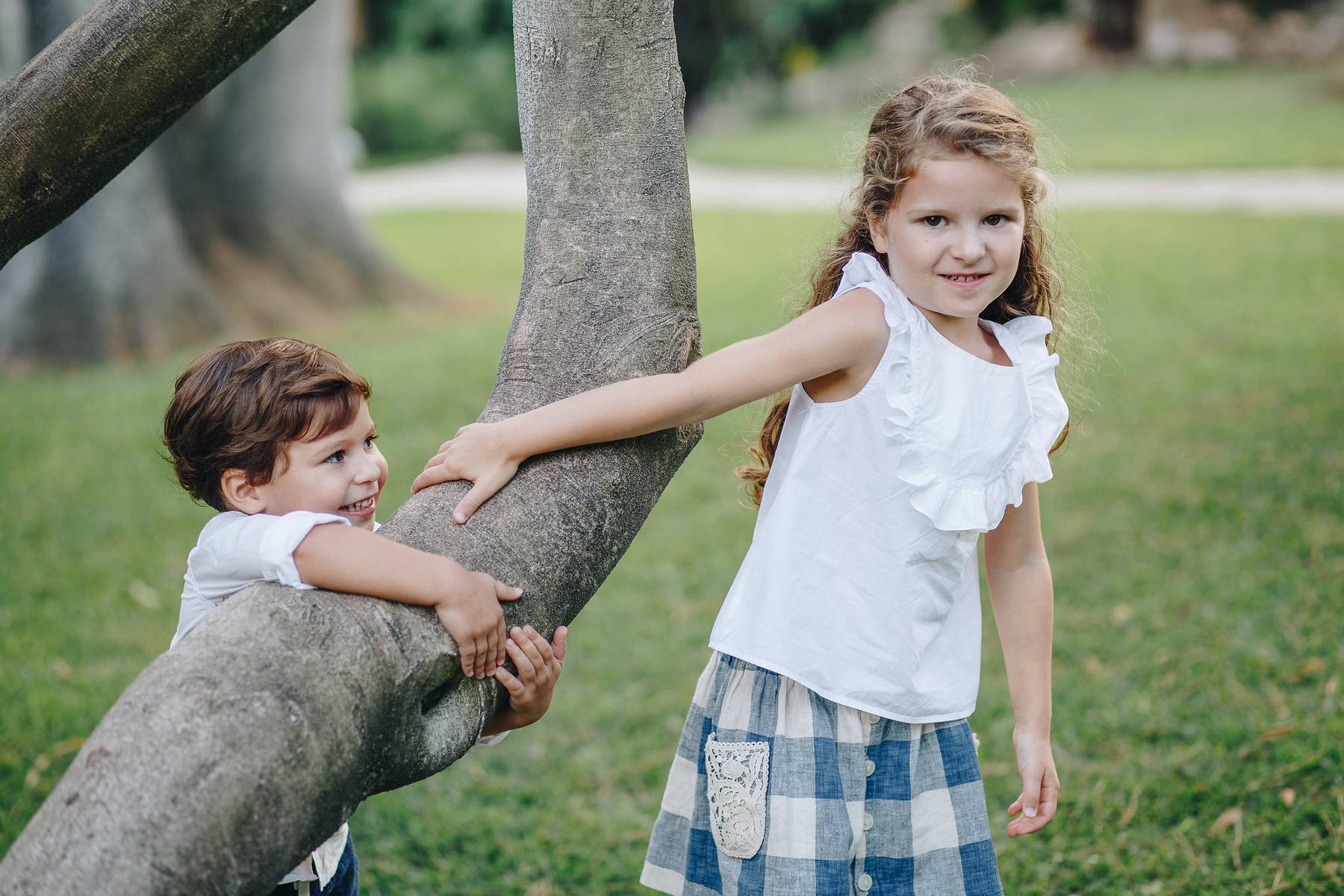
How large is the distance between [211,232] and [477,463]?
8.79 metres

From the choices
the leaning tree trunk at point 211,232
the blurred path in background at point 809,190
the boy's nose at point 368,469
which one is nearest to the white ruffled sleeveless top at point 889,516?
the boy's nose at point 368,469

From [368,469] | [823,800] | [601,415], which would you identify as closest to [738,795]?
[823,800]

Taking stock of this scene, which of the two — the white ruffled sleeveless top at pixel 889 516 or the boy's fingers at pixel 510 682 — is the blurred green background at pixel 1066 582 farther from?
the boy's fingers at pixel 510 682

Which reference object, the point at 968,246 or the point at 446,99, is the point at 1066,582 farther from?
the point at 446,99

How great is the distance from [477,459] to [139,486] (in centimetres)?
499

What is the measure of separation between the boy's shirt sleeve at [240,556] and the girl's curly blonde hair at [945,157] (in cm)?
84

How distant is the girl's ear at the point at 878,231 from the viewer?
6.35ft

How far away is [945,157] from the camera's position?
1.82m

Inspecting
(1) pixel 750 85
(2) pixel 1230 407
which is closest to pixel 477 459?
(2) pixel 1230 407

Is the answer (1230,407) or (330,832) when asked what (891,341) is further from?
(1230,407)

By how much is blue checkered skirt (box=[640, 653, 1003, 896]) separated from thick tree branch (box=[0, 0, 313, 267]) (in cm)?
125

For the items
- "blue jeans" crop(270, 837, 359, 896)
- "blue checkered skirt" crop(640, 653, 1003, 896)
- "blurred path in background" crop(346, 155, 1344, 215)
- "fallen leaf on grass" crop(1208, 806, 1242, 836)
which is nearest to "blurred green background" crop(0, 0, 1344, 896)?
"fallen leaf on grass" crop(1208, 806, 1242, 836)

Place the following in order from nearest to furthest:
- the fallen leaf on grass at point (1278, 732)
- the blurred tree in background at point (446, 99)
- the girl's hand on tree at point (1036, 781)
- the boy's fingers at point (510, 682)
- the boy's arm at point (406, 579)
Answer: the boy's arm at point (406, 579), the boy's fingers at point (510, 682), the girl's hand on tree at point (1036, 781), the fallen leaf on grass at point (1278, 732), the blurred tree in background at point (446, 99)

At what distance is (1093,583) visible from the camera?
15.2 ft
